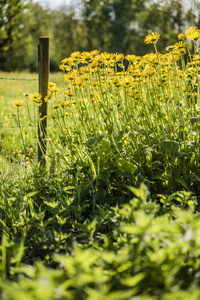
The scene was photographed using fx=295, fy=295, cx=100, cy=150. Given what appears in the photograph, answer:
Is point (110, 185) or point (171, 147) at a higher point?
point (171, 147)

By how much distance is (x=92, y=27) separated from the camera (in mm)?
31281

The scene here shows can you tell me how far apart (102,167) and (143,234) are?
3.73 feet

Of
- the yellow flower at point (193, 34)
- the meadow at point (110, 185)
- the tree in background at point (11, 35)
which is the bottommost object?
the meadow at point (110, 185)

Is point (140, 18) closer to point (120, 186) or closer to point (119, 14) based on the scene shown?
point (119, 14)

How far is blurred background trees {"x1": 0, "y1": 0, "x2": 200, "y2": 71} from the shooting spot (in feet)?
86.2

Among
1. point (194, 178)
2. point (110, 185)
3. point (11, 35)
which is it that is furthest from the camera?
point (11, 35)

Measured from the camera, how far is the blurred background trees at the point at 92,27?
26.3 meters

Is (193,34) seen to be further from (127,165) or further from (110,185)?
(110,185)

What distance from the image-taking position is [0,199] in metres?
2.13

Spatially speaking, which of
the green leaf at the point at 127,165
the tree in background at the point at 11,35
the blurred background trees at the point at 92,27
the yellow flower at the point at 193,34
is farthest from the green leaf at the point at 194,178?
the blurred background trees at the point at 92,27

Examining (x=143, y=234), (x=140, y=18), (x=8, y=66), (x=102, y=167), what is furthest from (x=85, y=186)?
(x=140, y=18)

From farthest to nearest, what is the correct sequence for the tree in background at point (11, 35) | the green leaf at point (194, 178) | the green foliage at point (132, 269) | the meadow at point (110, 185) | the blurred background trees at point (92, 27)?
the blurred background trees at point (92, 27)
the tree in background at point (11, 35)
the green leaf at point (194, 178)
the meadow at point (110, 185)
the green foliage at point (132, 269)

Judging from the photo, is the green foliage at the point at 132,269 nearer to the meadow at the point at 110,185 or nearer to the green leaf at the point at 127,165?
the meadow at the point at 110,185

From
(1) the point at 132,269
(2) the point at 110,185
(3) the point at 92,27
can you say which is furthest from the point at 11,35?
(1) the point at 132,269
